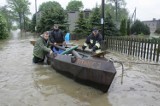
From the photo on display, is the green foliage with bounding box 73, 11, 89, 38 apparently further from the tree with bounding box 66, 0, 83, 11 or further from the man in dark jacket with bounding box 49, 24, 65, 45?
the tree with bounding box 66, 0, 83, 11

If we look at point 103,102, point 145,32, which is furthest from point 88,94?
point 145,32

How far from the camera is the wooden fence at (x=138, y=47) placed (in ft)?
37.7

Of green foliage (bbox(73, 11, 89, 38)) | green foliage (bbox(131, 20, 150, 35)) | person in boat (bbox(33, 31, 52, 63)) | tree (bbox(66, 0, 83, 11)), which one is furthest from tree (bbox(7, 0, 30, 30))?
person in boat (bbox(33, 31, 52, 63))

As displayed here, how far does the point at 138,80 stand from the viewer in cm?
807

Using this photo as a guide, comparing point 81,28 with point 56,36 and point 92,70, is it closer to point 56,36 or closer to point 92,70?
point 56,36

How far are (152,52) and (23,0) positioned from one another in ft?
219

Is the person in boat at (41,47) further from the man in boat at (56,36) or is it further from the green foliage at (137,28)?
the green foliage at (137,28)

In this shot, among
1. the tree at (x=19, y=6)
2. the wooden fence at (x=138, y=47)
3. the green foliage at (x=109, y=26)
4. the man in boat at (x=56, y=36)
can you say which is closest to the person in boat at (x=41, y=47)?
the man in boat at (x=56, y=36)

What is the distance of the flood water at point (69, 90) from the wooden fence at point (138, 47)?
2064 mm

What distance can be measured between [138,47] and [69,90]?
6.87m

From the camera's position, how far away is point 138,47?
1283cm

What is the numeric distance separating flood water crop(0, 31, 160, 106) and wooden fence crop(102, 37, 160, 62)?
2064mm

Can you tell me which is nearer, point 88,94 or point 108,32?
point 88,94

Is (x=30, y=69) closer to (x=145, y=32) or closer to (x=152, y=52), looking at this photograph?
(x=152, y=52)
